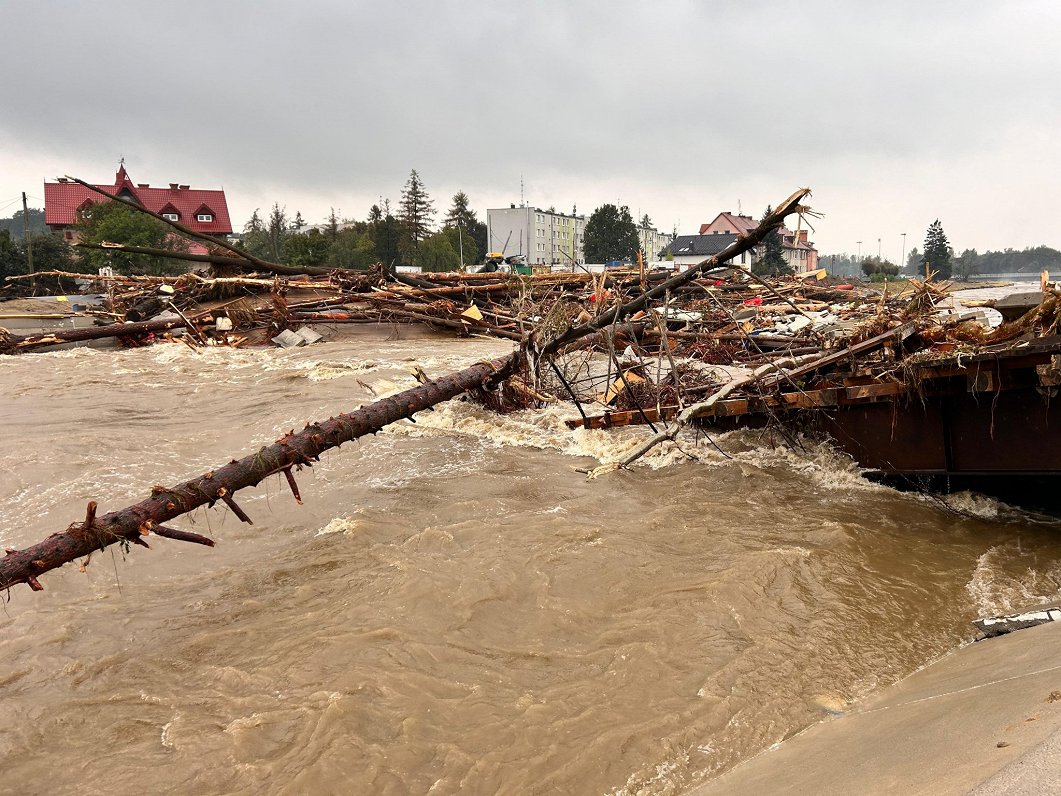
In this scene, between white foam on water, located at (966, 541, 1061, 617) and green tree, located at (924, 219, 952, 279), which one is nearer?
white foam on water, located at (966, 541, 1061, 617)

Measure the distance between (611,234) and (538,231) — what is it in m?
19.5

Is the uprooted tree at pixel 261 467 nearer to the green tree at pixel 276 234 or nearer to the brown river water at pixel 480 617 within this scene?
the brown river water at pixel 480 617

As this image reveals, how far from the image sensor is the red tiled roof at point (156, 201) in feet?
177

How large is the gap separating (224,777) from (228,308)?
17.7m

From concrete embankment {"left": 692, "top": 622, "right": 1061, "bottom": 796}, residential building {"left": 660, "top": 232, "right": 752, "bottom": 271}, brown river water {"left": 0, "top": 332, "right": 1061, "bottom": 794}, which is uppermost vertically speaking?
residential building {"left": 660, "top": 232, "right": 752, "bottom": 271}

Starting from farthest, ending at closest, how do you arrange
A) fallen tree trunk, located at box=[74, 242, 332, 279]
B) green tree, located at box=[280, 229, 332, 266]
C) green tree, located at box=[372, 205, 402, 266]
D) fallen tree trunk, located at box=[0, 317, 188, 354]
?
1. green tree, located at box=[372, 205, 402, 266]
2. green tree, located at box=[280, 229, 332, 266]
3. fallen tree trunk, located at box=[0, 317, 188, 354]
4. fallen tree trunk, located at box=[74, 242, 332, 279]

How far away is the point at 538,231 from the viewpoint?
90125mm

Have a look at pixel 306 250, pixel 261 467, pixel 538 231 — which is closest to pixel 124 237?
pixel 306 250

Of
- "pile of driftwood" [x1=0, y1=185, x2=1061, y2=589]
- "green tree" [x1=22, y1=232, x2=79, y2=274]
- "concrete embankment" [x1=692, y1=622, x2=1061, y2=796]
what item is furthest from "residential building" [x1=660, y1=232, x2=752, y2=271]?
"concrete embankment" [x1=692, y1=622, x2=1061, y2=796]

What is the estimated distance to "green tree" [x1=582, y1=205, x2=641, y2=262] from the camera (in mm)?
72688

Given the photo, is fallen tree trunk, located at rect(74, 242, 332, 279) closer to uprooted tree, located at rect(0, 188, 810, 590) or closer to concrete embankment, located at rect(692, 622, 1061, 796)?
uprooted tree, located at rect(0, 188, 810, 590)

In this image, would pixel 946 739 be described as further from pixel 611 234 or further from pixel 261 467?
pixel 611 234

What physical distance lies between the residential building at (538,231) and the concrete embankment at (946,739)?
232ft

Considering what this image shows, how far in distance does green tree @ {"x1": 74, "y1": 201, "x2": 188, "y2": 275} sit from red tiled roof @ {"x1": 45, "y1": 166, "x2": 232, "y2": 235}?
1476cm
